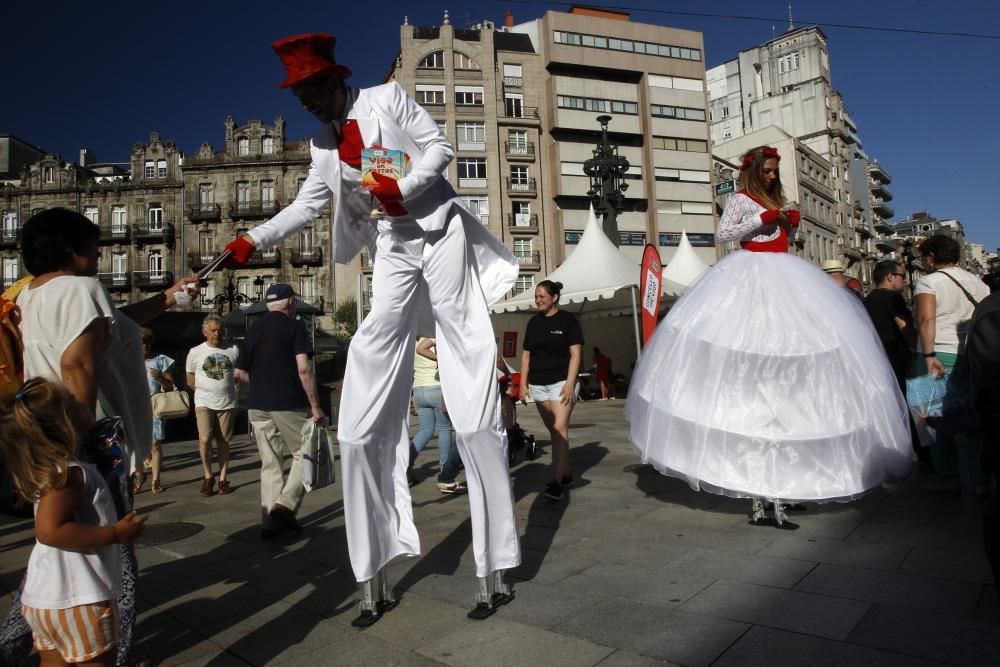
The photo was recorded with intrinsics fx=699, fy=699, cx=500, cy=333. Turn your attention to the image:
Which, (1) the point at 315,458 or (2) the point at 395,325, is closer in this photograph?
(2) the point at 395,325

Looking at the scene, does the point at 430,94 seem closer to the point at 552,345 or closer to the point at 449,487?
the point at 552,345

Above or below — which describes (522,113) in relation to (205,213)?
above

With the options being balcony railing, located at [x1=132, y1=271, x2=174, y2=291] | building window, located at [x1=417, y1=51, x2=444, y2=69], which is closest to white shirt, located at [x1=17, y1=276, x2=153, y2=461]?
building window, located at [x1=417, y1=51, x2=444, y2=69]

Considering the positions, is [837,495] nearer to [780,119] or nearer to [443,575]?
[443,575]

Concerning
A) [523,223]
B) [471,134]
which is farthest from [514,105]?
[523,223]

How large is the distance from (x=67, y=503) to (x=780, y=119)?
7391cm

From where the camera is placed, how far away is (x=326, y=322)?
48.2 meters

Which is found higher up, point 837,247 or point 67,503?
point 837,247

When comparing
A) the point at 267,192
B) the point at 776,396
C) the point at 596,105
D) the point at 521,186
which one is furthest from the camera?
the point at 596,105

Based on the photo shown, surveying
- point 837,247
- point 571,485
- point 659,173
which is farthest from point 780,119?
point 571,485

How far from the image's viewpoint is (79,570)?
86.6 inches

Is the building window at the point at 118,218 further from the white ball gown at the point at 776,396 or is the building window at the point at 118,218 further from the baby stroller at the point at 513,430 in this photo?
the white ball gown at the point at 776,396

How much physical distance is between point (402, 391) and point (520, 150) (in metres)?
46.7

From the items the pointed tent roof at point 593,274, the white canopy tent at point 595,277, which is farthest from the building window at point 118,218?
the pointed tent roof at point 593,274
